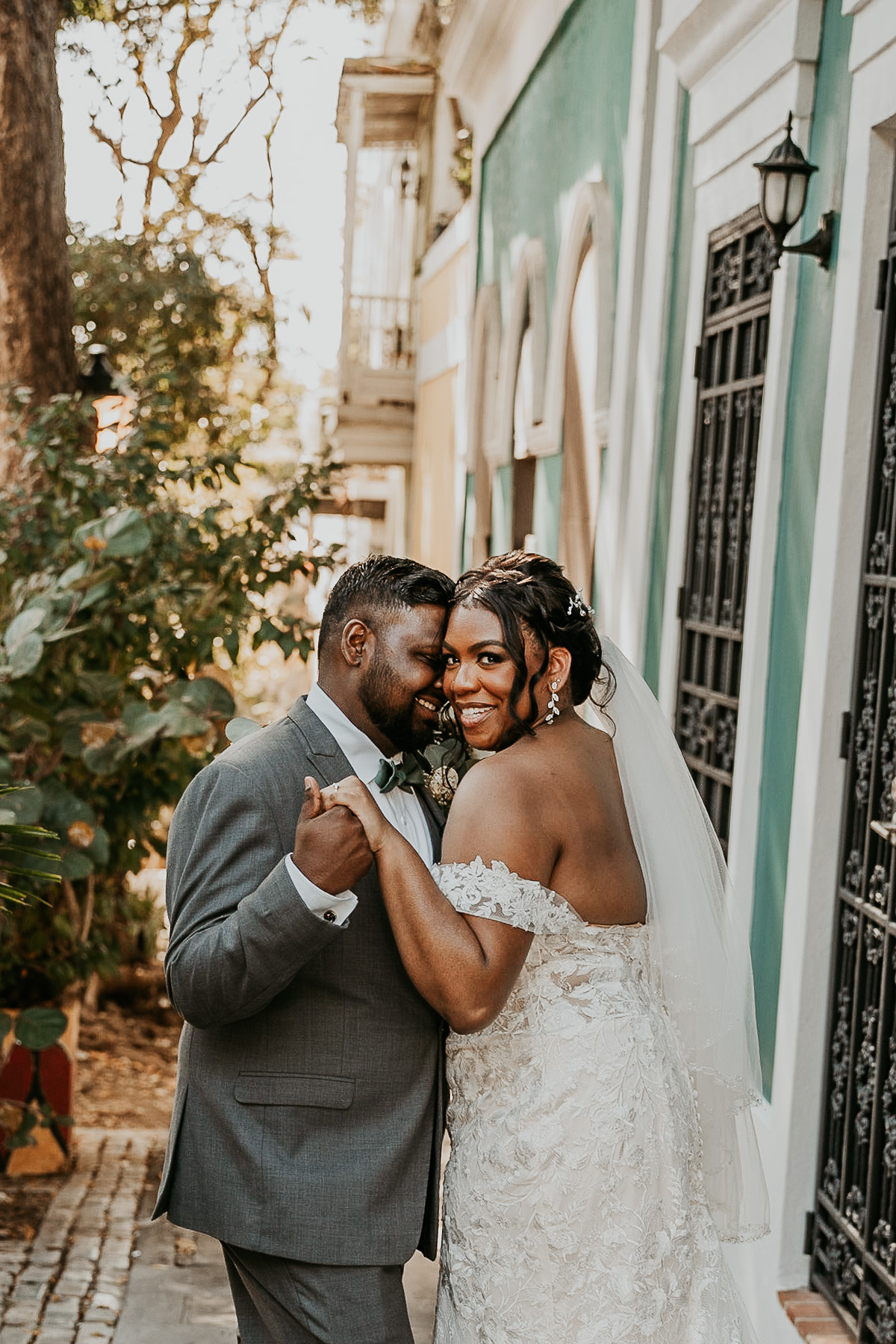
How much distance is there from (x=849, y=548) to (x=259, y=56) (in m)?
16.5

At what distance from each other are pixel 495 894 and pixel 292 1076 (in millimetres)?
473

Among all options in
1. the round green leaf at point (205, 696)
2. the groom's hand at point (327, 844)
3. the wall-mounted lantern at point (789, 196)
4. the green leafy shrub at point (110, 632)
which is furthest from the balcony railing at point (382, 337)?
the groom's hand at point (327, 844)

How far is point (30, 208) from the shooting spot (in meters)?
7.10

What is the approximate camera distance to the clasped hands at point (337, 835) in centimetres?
240

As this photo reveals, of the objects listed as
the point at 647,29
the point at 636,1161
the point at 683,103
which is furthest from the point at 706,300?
the point at 636,1161

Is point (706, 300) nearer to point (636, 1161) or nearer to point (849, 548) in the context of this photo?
point (849, 548)

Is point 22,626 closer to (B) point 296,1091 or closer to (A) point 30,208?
(B) point 296,1091

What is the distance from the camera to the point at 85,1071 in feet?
25.7

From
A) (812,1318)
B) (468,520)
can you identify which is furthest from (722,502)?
(468,520)

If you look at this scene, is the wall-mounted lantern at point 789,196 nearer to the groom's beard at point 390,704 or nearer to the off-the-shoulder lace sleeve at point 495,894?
the groom's beard at point 390,704

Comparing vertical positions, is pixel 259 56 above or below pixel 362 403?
above

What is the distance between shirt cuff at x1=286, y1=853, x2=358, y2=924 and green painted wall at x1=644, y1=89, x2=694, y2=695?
3.52 meters

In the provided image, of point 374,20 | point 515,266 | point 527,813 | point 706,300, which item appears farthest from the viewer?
point 374,20

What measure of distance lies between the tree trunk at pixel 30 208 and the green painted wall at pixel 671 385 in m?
2.92
